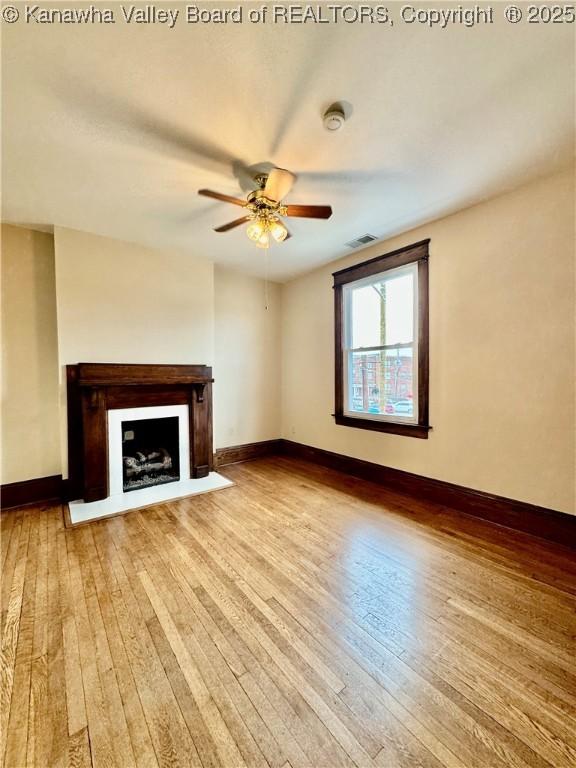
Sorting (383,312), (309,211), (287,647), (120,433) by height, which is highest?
(309,211)

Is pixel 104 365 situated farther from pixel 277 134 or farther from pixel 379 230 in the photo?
Result: pixel 379 230

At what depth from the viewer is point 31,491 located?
3260 mm

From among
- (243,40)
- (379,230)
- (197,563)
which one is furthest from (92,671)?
(379,230)

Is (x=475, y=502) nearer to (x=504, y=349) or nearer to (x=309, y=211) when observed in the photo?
(x=504, y=349)

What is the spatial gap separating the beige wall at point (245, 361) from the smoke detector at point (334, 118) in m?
2.95

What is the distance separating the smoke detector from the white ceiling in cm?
5

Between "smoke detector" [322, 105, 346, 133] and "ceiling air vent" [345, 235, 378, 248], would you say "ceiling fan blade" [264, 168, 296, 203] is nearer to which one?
"smoke detector" [322, 105, 346, 133]

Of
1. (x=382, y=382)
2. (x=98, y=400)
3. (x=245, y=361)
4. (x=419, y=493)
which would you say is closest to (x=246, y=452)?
(x=245, y=361)

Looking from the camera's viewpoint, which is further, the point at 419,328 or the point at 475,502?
the point at 419,328

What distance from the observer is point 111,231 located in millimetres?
3309

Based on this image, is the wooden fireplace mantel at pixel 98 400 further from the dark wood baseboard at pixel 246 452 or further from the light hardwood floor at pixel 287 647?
the dark wood baseboard at pixel 246 452

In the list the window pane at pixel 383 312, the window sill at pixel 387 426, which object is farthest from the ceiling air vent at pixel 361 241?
the window sill at pixel 387 426

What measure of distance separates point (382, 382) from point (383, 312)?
84cm

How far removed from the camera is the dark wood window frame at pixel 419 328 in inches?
127
